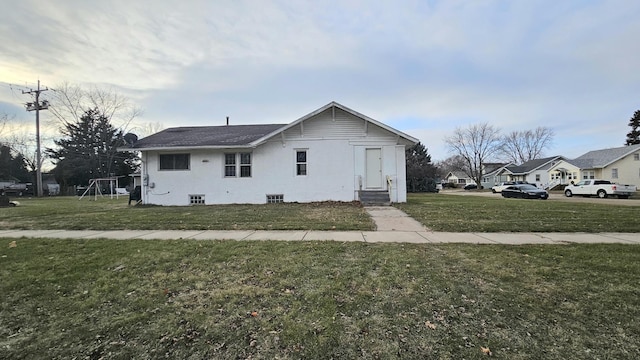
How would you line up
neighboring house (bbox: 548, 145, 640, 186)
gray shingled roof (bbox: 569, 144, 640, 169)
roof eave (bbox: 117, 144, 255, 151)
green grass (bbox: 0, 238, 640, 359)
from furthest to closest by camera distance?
1. gray shingled roof (bbox: 569, 144, 640, 169)
2. neighboring house (bbox: 548, 145, 640, 186)
3. roof eave (bbox: 117, 144, 255, 151)
4. green grass (bbox: 0, 238, 640, 359)

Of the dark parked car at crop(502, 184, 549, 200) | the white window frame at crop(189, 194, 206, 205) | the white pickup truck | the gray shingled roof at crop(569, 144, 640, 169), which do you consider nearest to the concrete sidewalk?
the white window frame at crop(189, 194, 206, 205)

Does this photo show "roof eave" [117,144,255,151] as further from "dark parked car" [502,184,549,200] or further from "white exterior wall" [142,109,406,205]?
"dark parked car" [502,184,549,200]

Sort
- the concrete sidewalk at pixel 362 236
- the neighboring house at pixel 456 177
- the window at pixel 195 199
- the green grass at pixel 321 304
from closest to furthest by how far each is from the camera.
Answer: the green grass at pixel 321 304 < the concrete sidewalk at pixel 362 236 < the window at pixel 195 199 < the neighboring house at pixel 456 177

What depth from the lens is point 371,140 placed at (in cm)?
1587

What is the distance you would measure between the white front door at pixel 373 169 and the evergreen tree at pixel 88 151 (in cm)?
4044

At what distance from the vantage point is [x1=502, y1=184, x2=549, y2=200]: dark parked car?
25844 mm

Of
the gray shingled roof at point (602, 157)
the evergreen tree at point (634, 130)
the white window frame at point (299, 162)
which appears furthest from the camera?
the evergreen tree at point (634, 130)

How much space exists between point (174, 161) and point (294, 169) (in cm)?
663

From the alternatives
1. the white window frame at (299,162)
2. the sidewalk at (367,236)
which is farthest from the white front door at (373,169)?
the sidewalk at (367,236)

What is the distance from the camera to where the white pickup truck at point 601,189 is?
85.0 ft

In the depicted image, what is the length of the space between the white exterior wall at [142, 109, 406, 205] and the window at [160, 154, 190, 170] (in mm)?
236

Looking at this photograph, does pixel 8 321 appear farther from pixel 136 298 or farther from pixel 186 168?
pixel 186 168

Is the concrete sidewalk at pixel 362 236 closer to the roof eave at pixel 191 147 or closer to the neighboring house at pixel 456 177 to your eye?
the roof eave at pixel 191 147

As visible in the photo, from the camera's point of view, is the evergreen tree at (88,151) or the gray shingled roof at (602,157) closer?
the gray shingled roof at (602,157)
